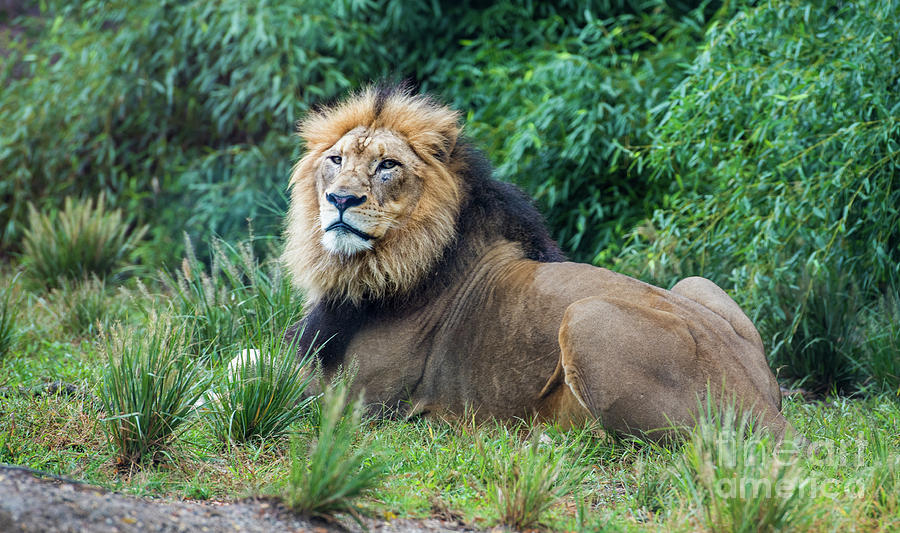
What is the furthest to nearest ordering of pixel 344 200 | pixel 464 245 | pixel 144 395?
1. pixel 464 245
2. pixel 344 200
3. pixel 144 395

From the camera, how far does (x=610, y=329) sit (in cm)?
407

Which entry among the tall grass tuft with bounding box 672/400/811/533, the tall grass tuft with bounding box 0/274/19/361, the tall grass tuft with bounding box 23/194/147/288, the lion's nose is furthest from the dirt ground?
the tall grass tuft with bounding box 23/194/147/288

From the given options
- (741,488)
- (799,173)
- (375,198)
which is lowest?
(741,488)

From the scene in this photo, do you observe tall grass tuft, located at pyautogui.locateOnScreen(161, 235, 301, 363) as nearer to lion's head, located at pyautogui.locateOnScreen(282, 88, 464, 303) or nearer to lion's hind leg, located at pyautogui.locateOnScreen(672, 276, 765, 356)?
lion's head, located at pyautogui.locateOnScreen(282, 88, 464, 303)

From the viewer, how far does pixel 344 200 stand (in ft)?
14.9

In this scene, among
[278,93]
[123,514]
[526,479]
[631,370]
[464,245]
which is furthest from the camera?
[278,93]

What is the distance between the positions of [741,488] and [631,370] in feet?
3.09

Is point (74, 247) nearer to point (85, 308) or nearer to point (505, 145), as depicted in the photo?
point (85, 308)

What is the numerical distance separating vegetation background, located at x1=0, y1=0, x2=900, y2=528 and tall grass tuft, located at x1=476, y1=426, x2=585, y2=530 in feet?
3.62

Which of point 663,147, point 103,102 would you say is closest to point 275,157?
point 103,102

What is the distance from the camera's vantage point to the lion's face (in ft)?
15.0

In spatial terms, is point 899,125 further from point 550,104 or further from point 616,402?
point 550,104

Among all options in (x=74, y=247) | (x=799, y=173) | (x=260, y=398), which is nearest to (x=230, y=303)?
(x=260, y=398)

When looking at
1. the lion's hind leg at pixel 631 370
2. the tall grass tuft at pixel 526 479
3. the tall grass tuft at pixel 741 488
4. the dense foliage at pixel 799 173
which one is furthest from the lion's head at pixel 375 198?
the dense foliage at pixel 799 173
